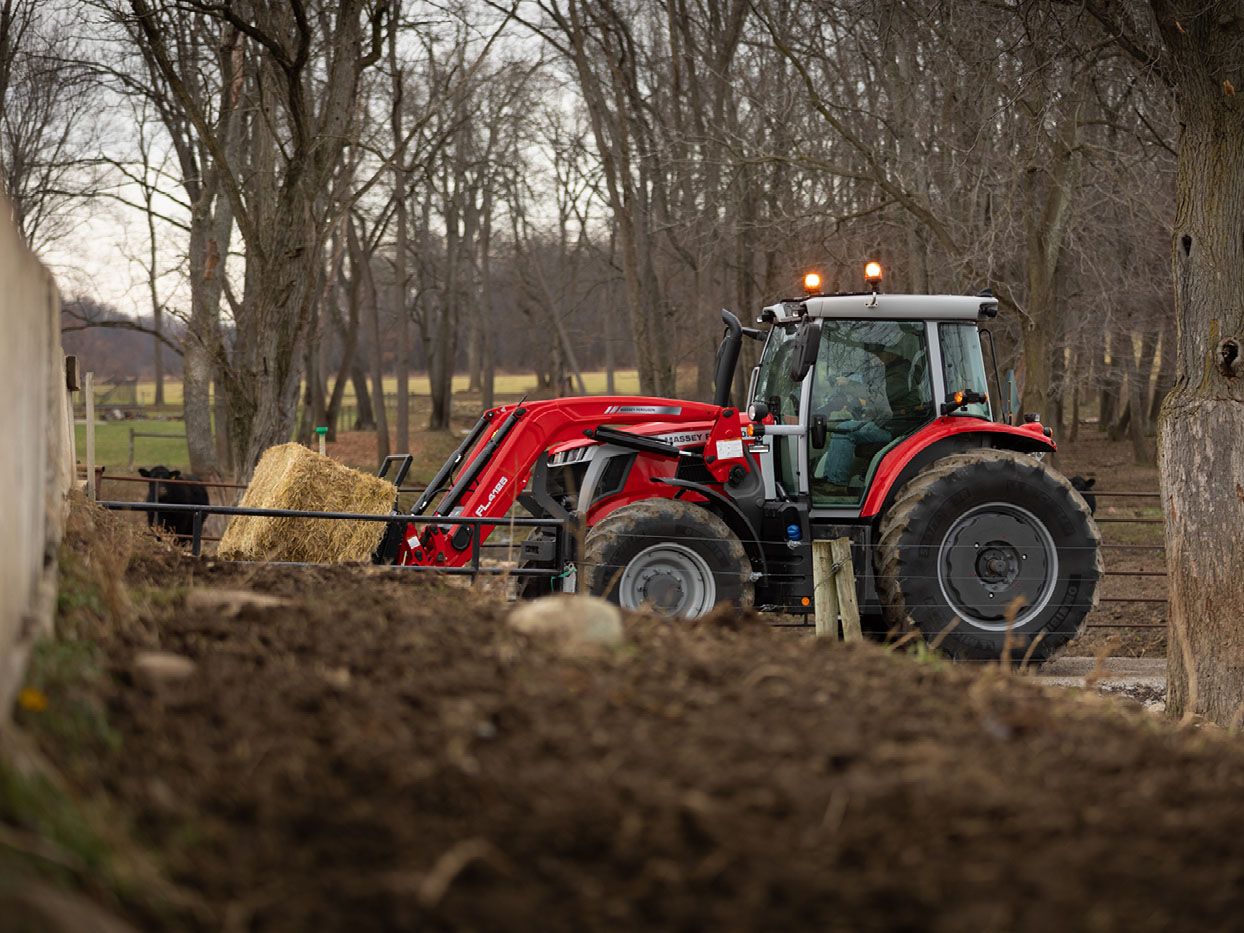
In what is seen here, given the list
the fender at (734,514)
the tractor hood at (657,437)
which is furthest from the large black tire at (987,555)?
the tractor hood at (657,437)

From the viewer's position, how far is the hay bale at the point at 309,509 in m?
10.9

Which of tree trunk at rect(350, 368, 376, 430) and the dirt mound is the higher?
tree trunk at rect(350, 368, 376, 430)

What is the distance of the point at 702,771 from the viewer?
Answer: 3.35 meters

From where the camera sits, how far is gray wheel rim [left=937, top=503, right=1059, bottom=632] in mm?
10102

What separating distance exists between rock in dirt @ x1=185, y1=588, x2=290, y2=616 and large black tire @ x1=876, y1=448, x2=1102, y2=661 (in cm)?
566

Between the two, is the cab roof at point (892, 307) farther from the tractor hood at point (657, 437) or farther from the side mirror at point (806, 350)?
the tractor hood at point (657, 437)

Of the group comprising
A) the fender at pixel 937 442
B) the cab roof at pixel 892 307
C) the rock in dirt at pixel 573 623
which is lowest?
the rock in dirt at pixel 573 623

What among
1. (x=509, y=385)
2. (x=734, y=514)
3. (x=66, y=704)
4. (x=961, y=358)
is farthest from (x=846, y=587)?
(x=509, y=385)

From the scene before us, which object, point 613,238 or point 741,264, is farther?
point 613,238

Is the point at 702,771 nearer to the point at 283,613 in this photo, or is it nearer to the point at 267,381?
the point at 283,613

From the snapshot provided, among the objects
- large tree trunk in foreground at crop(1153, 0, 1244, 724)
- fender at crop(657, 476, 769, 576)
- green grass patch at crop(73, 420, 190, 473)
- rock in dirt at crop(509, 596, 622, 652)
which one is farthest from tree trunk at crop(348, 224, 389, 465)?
rock in dirt at crop(509, 596, 622, 652)

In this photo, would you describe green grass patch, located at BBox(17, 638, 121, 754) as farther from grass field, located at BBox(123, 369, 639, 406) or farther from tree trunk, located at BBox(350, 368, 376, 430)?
grass field, located at BBox(123, 369, 639, 406)

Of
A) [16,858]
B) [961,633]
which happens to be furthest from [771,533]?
[16,858]

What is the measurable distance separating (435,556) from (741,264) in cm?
1401
